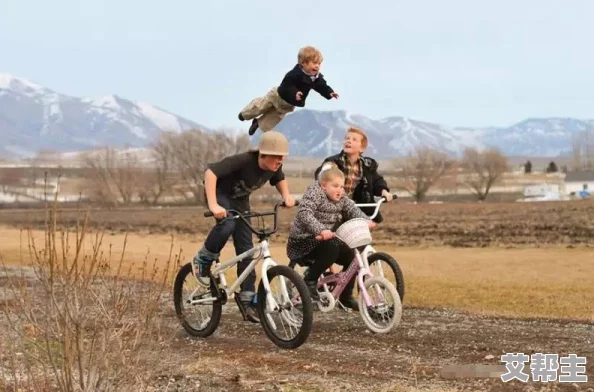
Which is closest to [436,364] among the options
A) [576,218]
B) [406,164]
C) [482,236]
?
[482,236]

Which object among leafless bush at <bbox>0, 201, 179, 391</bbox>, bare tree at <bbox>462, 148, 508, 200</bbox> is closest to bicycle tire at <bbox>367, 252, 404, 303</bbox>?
leafless bush at <bbox>0, 201, 179, 391</bbox>

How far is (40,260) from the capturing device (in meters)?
4.32

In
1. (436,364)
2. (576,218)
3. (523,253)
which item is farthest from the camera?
(576,218)

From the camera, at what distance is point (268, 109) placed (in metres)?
7.98

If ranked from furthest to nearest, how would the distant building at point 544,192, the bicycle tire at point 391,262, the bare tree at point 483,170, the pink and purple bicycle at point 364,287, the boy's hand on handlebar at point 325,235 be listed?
the bare tree at point 483,170 < the distant building at point 544,192 < the bicycle tire at point 391,262 < the pink and purple bicycle at point 364,287 < the boy's hand on handlebar at point 325,235

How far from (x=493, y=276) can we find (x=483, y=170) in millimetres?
109847

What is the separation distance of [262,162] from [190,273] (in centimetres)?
137

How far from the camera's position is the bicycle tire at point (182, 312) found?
733 cm

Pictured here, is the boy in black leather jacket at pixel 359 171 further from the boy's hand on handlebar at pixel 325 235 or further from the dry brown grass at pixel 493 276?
the dry brown grass at pixel 493 276

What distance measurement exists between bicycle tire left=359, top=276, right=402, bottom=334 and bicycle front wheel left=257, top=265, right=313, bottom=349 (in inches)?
31.2

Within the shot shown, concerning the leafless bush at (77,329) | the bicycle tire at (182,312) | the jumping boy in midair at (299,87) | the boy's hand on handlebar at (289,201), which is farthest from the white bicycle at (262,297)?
the leafless bush at (77,329)

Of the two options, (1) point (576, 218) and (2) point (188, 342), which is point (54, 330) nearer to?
(2) point (188, 342)

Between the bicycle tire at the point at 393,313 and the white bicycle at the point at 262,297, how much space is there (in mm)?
796

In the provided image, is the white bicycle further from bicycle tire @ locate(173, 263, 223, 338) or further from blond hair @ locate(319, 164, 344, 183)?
blond hair @ locate(319, 164, 344, 183)
